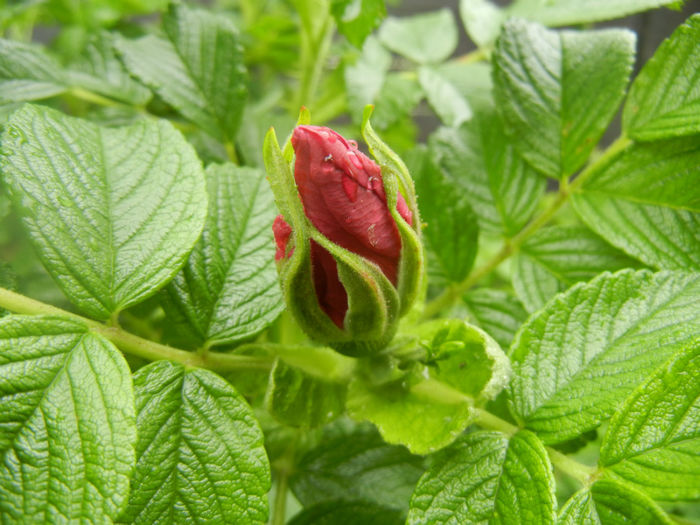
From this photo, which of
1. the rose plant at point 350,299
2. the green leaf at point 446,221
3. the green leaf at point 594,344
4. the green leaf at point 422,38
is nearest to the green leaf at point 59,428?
the rose plant at point 350,299

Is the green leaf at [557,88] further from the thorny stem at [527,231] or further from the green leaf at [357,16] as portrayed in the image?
the green leaf at [357,16]

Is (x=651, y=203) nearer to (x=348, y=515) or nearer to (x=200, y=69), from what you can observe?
(x=348, y=515)

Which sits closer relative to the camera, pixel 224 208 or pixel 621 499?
pixel 621 499

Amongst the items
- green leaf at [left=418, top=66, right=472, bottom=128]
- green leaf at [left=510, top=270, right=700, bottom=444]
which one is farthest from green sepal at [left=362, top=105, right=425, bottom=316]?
green leaf at [left=418, top=66, right=472, bottom=128]

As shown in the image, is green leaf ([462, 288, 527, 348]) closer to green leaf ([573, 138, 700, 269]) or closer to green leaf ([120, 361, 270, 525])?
green leaf ([573, 138, 700, 269])

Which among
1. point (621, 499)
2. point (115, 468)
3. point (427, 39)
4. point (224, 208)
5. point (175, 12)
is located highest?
point (175, 12)

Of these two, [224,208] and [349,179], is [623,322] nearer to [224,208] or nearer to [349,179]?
[349,179]

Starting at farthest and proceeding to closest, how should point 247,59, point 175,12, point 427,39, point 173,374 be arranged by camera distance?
point 247,59 → point 427,39 → point 175,12 → point 173,374

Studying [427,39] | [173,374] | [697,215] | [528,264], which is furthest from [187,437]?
[427,39]
